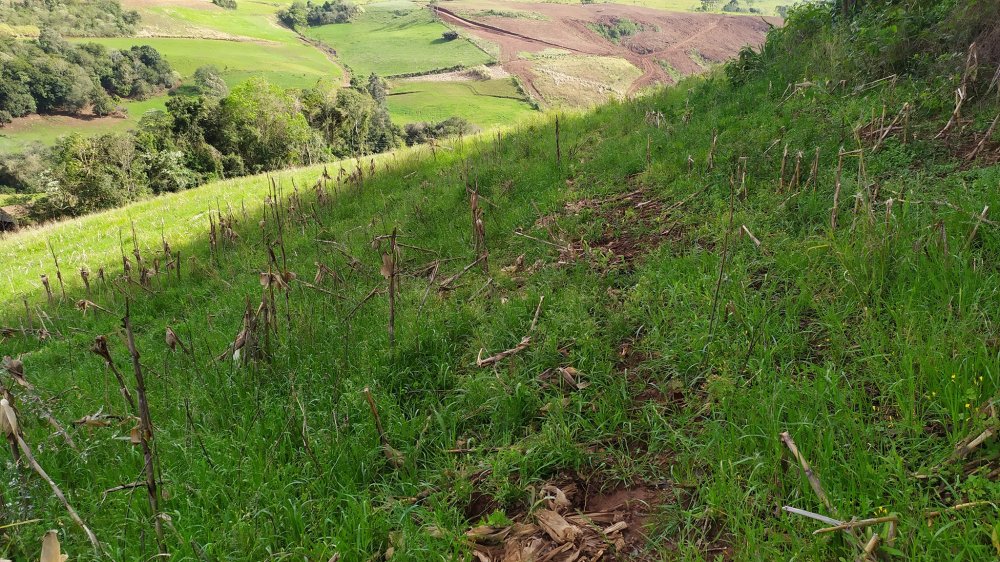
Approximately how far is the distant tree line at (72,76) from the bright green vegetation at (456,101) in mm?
43509

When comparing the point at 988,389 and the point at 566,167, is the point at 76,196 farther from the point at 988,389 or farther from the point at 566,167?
the point at 988,389

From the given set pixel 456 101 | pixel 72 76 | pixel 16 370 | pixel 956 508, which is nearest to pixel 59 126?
pixel 72 76

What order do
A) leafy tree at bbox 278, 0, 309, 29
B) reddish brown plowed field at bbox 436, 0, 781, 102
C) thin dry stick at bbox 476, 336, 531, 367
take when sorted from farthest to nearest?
leafy tree at bbox 278, 0, 309, 29
reddish brown plowed field at bbox 436, 0, 781, 102
thin dry stick at bbox 476, 336, 531, 367

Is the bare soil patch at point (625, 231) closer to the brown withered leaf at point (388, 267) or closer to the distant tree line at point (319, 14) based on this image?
the brown withered leaf at point (388, 267)

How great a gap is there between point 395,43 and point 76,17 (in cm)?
7643

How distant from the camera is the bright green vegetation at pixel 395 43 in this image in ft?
266

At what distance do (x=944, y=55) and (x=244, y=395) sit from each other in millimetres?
7559

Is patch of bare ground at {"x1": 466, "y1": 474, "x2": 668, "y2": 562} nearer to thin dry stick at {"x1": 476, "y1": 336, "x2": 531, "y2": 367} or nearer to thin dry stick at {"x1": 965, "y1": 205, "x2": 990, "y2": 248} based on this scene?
Result: thin dry stick at {"x1": 476, "y1": 336, "x2": 531, "y2": 367}

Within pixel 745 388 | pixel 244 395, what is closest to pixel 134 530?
pixel 244 395

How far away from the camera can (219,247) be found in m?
8.31

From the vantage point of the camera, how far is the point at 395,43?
93.6 m

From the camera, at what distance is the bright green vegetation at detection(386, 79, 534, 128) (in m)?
53.7

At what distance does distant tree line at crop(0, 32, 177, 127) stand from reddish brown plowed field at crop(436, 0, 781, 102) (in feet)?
176

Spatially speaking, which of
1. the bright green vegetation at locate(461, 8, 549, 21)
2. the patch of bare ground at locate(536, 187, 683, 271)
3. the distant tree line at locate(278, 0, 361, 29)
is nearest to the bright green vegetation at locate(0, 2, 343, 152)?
the distant tree line at locate(278, 0, 361, 29)
